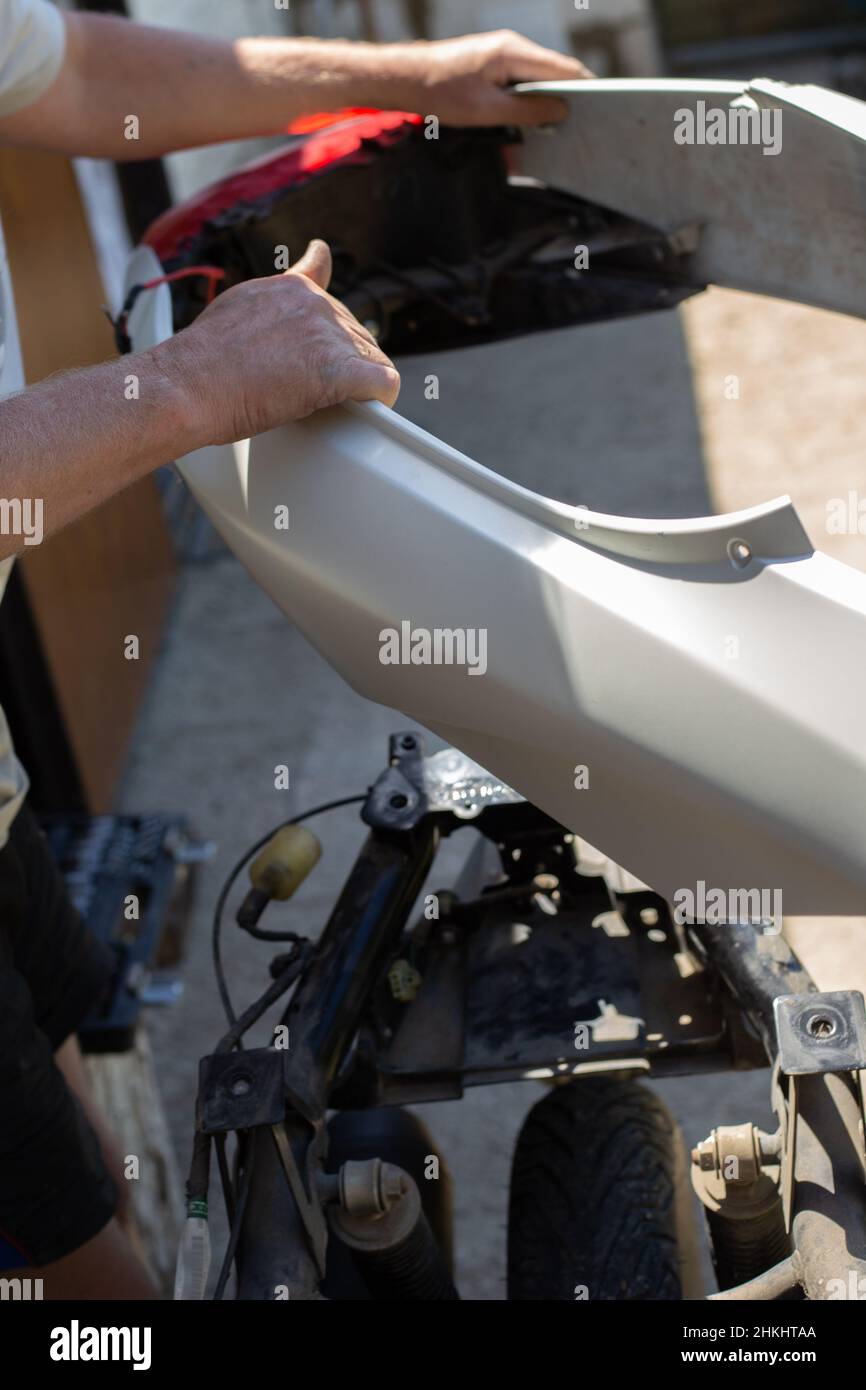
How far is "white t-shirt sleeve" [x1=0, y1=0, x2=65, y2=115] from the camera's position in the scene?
1781 mm

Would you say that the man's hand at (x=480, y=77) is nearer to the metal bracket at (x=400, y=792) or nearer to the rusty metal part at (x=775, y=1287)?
the metal bracket at (x=400, y=792)

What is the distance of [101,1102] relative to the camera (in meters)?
2.39

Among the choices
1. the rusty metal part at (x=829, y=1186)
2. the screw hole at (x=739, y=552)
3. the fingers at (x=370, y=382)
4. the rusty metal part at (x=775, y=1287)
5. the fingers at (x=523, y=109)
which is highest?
the fingers at (x=523, y=109)

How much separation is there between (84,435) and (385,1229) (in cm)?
75

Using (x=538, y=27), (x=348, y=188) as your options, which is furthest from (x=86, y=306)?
(x=538, y=27)

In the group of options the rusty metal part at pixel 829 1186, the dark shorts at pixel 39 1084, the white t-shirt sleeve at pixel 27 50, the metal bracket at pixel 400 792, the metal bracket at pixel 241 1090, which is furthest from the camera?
the white t-shirt sleeve at pixel 27 50

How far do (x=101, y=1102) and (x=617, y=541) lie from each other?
1.60m

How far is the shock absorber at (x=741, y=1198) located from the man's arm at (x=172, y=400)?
2.41ft

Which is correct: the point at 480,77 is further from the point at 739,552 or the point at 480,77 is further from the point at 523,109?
the point at 739,552

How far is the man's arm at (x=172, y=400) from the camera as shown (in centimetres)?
122

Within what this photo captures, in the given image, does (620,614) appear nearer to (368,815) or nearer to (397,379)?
(397,379)

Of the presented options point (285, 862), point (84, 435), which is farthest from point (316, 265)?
point (285, 862)

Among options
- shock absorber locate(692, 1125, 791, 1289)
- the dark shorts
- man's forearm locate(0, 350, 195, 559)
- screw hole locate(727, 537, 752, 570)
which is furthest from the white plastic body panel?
the dark shorts

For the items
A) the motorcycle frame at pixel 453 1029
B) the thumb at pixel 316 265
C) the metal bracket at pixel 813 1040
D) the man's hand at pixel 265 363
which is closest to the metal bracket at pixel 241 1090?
the motorcycle frame at pixel 453 1029
